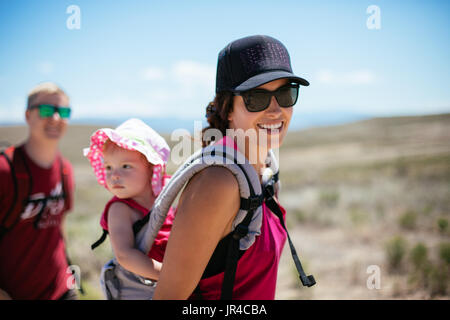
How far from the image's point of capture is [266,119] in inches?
79.5

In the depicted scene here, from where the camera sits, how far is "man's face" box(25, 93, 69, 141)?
3809 mm

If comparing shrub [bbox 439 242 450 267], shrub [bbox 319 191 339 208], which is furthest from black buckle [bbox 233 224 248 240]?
shrub [bbox 319 191 339 208]

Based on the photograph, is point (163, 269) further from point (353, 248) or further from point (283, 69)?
point (353, 248)

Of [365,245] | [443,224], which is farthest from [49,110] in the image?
[443,224]

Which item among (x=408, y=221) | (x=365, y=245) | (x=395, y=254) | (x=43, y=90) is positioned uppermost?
(x=43, y=90)

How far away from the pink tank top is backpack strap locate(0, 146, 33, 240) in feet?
7.71

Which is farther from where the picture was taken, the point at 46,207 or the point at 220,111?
the point at 46,207

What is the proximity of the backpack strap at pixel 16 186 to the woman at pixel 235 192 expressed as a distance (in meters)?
2.27

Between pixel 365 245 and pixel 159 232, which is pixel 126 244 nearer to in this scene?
pixel 159 232

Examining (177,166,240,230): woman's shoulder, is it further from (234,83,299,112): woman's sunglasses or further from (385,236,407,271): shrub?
(385,236,407,271): shrub

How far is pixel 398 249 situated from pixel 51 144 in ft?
22.2

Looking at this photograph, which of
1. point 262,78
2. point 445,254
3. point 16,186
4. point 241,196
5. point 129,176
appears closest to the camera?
point 241,196

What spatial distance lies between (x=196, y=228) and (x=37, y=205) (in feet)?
8.55
